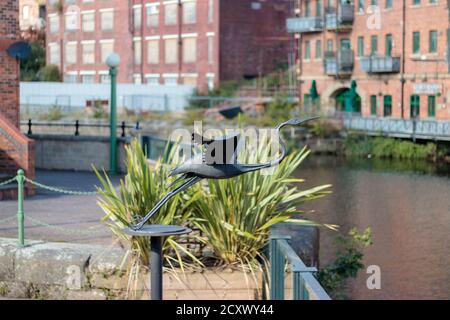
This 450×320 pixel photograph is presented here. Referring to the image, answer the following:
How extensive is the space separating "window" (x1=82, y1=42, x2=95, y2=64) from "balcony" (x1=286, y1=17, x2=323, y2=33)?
22.8m

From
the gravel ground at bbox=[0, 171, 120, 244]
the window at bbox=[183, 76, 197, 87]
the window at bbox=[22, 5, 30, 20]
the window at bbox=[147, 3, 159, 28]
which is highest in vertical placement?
the window at bbox=[147, 3, 159, 28]

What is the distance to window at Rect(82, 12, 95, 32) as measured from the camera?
33362 millimetres

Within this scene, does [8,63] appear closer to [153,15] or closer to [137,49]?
[153,15]

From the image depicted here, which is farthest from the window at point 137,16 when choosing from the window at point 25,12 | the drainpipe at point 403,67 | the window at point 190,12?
the drainpipe at point 403,67

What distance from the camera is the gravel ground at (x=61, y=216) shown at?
46.6 ft

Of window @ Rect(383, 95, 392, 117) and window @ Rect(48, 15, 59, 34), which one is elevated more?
window @ Rect(48, 15, 59, 34)

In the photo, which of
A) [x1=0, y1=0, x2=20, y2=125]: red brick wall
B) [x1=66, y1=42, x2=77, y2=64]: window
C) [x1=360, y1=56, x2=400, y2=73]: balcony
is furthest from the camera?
[x1=360, y1=56, x2=400, y2=73]: balcony

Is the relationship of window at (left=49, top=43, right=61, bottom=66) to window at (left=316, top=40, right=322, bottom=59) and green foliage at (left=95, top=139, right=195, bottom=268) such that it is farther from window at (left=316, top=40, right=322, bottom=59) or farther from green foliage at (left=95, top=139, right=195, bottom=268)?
green foliage at (left=95, top=139, right=195, bottom=268)

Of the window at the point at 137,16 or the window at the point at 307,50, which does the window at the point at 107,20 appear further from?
the window at the point at 307,50

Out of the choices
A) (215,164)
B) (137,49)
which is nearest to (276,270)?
(215,164)

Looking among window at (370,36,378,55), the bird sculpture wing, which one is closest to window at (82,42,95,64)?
window at (370,36,378,55)

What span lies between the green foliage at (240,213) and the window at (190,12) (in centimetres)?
3393

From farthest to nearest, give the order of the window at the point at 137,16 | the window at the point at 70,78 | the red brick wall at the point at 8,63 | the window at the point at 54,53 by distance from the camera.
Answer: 1. the window at the point at 70,78
2. the window at the point at 137,16
3. the window at the point at 54,53
4. the red brick wall at the point at 8,63
